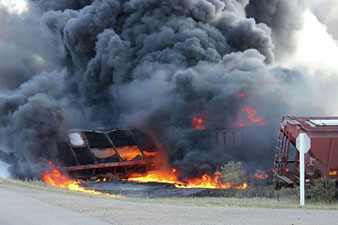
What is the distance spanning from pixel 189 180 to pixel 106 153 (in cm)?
431

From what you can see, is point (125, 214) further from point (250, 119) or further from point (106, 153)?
point (250, 119)

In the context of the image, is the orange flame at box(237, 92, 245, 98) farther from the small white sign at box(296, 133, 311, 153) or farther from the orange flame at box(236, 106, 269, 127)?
the small white sign at box(296, 133, 311, 153)

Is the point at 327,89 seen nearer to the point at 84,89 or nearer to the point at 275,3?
the point at 275,3

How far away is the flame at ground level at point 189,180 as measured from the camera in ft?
58.9

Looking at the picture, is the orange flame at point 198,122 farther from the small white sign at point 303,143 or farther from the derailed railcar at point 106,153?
the small white sign at point 303,143

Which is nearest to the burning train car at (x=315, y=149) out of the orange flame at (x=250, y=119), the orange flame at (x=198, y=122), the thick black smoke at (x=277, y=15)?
the orange flame at (x=250, y=119)

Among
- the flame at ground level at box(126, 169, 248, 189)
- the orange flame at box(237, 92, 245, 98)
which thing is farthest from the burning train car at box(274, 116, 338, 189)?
the orange flame at box(237, 92, 245, 98)

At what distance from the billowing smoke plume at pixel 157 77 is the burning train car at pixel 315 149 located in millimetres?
5864

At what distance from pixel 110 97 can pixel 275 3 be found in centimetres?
1330

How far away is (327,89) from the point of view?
2669cm

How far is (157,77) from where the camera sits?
1027 inches

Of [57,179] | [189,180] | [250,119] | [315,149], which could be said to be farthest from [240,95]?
[57,179]

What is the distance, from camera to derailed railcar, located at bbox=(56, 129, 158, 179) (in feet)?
67.4

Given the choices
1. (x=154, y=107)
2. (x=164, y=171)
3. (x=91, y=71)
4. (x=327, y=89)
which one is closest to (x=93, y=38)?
(x=91, y=71)
